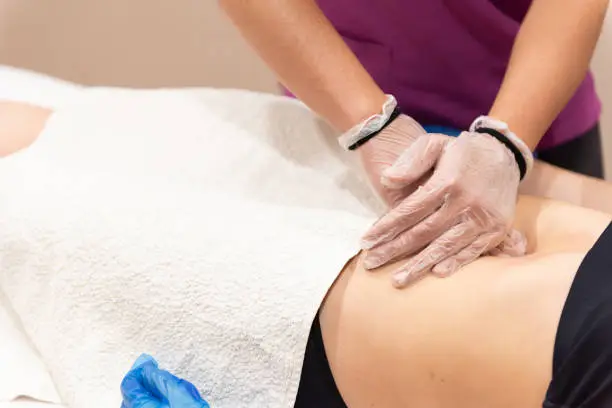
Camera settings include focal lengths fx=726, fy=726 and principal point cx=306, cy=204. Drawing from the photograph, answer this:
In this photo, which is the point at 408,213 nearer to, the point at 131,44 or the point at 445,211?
the point at 445,211

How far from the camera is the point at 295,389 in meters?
0.76

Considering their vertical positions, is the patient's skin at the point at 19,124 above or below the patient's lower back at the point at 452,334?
above

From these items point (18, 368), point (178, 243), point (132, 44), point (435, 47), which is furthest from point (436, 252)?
point (132, 44)

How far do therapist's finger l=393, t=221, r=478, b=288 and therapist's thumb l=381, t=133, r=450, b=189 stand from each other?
0.07m

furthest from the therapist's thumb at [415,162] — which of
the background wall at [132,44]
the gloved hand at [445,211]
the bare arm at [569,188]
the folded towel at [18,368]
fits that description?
the background wall at [132,44]

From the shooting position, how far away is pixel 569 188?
1021 mm

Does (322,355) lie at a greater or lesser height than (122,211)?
lesser

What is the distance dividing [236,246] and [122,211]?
159 millimetres

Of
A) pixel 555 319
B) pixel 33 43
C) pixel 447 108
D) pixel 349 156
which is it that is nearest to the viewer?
pixel 555 319

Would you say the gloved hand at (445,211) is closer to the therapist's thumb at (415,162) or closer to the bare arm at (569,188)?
the therapist's thumb at (415,162)

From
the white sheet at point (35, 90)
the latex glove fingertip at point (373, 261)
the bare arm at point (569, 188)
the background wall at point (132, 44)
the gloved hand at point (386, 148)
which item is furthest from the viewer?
the background wall at point (132, 44)

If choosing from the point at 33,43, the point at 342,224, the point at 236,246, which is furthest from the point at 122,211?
the point at 33,43

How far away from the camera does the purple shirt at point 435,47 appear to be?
106 cm

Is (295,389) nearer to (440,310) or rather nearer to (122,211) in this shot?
(440,310)
